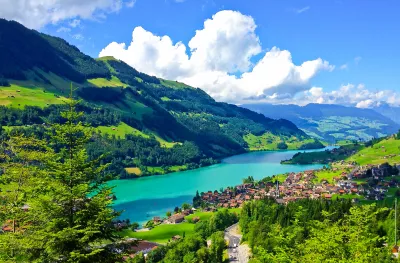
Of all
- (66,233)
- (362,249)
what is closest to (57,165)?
(66,233)

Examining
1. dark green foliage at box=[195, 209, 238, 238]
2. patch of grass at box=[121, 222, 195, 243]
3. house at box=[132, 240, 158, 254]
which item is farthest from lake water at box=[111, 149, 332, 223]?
dark green foliage at box=[195, 209, 238, 238]

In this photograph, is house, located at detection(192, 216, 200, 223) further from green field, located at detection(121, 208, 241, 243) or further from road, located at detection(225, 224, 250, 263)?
road, located at detection(225, 224, 250, 263)

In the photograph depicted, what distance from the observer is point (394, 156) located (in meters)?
177

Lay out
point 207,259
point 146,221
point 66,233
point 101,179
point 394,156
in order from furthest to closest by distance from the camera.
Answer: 1. point 394,156
2. point 146,221
3. point 207,259
4. point 101,179
5. point 66,233

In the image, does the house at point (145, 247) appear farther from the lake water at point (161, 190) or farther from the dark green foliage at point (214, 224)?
the lake water at point (161, 190)

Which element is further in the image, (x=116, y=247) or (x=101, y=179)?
(x=101, y=179)

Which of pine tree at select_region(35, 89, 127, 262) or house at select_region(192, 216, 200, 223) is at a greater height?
pine tree at select_region(35, 89, 127, 262)

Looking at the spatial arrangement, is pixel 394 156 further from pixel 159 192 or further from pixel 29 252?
pixel 29 252

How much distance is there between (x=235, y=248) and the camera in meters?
69.4

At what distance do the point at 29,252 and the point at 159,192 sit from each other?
443ft

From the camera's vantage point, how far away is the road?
62781mm

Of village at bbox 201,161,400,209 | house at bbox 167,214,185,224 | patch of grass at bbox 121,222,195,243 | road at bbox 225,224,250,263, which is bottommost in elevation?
patch of grass at bbox 121,222,195,243

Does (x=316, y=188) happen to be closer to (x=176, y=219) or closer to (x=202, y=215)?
(x=202, y=215)

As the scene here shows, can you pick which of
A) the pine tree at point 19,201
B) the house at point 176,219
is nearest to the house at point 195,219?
the house at point 176,219
